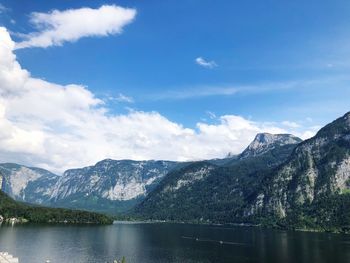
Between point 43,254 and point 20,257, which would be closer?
point 20,257

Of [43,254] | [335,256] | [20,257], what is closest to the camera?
[20,257]

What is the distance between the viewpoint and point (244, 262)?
595ft

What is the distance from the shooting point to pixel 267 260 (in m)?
188

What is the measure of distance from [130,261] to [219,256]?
156ft

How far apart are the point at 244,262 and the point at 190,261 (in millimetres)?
24281

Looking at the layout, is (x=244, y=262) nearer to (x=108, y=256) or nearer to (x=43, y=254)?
(x=108, y=256)

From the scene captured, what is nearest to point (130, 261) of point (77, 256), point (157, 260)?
point (157, 260)

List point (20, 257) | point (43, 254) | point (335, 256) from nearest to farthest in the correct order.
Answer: point (20, 257) → point (43, 254) → point (335, 256)

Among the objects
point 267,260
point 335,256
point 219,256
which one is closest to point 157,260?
point 219,256

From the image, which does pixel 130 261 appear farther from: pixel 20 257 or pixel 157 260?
pixel 20 257

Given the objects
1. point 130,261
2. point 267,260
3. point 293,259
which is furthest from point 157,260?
point 293,259

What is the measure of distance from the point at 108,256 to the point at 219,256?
178 ft

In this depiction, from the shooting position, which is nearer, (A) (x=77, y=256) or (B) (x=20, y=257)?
(B) (x=20, y=257)

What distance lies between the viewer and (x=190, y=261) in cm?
18488
